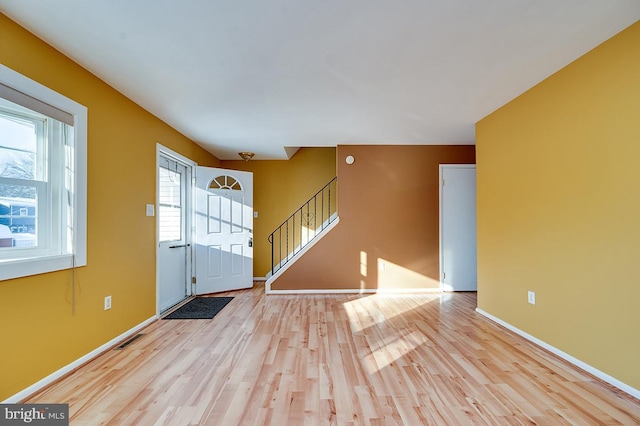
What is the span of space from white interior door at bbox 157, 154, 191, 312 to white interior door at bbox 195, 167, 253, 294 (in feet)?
0.56

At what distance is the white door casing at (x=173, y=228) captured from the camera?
3986 mm

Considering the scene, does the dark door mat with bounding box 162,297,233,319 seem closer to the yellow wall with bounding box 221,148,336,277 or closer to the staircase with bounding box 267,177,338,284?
the staircase with bounding box 267,177,338,284

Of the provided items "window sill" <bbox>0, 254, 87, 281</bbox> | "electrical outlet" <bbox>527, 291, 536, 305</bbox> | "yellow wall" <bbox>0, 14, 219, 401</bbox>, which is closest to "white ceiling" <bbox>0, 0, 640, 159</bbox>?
"yellow wall" <bbox>0, 14, 219, 401</bbox>

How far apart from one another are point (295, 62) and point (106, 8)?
124 centimetres

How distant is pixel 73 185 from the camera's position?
2.41 m

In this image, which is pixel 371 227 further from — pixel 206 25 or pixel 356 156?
pixel 206 25

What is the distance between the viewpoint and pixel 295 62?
95.6 inches

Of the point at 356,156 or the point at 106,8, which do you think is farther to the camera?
the point at 356,156

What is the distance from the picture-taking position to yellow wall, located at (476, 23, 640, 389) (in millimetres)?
2064

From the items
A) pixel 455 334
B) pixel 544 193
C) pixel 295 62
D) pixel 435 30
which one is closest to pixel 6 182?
pixel 295 62

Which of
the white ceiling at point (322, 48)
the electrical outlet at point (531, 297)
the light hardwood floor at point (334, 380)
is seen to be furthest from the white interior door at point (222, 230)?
the electrical outlet at point (531, 297)

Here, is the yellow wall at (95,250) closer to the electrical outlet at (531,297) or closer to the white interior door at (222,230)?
the white interior door at (222,230)

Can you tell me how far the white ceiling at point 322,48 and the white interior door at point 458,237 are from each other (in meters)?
1.68

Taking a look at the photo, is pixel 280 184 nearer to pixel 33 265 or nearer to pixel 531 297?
pixel 33 265
